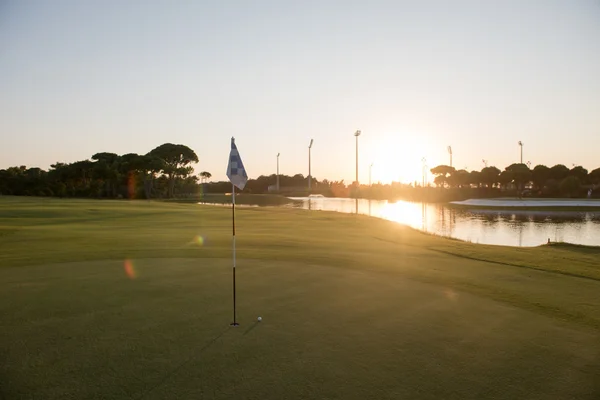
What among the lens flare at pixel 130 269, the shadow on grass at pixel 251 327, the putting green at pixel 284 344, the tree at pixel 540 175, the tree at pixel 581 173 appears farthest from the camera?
the tree at pixel 540 175

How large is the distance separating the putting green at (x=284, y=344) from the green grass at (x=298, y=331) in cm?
3

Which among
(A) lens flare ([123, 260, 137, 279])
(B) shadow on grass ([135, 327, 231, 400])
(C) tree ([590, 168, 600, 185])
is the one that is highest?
(C) tree ([590, 168, 600, 185])

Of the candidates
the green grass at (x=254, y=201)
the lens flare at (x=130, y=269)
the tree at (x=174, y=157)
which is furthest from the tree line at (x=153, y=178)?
the lens flare at (x=130, y=269)

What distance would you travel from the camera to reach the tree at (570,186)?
114m

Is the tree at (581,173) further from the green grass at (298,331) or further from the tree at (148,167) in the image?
the green grass at (298,331)

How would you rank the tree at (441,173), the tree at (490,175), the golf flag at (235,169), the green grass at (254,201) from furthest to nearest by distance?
the tree at (441,173)
the tree at (490,175)
the green grass at (254,201)
the golf flag at (235,169)

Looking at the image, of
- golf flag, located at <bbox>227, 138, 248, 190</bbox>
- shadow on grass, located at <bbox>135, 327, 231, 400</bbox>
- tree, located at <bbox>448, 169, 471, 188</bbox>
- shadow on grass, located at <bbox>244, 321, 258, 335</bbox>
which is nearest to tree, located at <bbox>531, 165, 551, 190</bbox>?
tree, located at <bbox>448, 169, 471, 188</bbox>

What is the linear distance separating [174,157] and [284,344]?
375 ft

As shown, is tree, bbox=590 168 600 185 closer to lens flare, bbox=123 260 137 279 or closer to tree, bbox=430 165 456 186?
tree, bbox=430 165 456 186

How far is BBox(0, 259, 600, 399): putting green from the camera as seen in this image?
5.21 metres

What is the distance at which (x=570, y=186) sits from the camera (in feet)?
374

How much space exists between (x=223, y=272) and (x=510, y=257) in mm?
12396

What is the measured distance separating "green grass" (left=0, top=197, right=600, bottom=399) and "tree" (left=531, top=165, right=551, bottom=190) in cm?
14478

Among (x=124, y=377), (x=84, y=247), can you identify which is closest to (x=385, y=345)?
(x=124, y=377)
